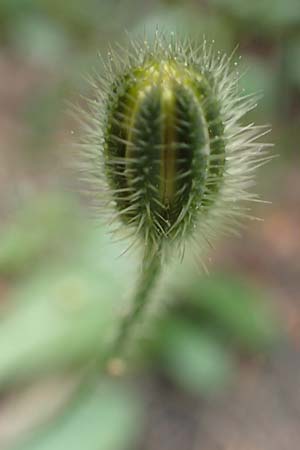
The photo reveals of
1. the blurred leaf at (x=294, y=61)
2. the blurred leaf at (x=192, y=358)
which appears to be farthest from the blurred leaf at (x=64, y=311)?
the blurred leaf at (x=294, y=61)

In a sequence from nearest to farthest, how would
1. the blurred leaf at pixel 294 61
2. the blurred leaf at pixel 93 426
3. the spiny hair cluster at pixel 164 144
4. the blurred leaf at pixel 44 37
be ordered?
the spiny hair cluster at pixel 164 144 < the blurred leaf at pixel 93 426 < the blurred leaf at pixel 294 61 < the blurred leaf at pixel 44 37

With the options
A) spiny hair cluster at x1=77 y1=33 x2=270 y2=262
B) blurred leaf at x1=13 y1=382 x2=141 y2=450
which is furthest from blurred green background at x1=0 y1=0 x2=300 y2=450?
spiny hair cluster at x1=77 y1=33 x2=270 y2=262

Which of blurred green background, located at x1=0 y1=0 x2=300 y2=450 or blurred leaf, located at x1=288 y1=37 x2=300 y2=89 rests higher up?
blurred leaf, located at x1=288 y1=37 x2=300 y2=89

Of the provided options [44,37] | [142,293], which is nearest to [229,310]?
[142,293]

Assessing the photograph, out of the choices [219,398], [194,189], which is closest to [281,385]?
[219,398]

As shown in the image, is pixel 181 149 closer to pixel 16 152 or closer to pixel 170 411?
pixel 170 411

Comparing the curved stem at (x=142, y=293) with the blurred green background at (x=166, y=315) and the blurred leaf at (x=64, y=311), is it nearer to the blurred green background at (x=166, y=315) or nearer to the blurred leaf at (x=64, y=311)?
the blurred green background at (x=166, y=315)

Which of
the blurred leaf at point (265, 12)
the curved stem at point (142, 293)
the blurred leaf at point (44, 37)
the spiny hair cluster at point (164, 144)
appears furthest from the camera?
the blurred leaf at point (44, 37)

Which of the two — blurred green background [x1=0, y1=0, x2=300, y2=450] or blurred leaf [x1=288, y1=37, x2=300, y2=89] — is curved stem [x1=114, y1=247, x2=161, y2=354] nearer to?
blurred green background [x1=0, y1=0, x2=300, y2=450]

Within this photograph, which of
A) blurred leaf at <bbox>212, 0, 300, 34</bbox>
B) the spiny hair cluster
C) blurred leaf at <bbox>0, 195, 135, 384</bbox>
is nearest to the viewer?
the spiny hair cluster
